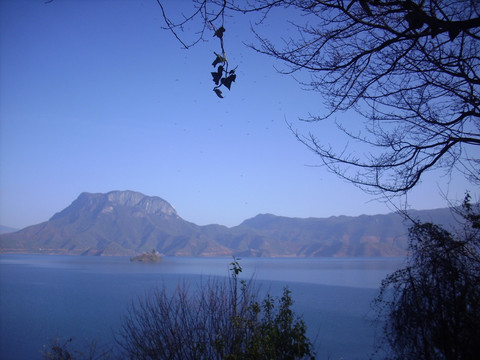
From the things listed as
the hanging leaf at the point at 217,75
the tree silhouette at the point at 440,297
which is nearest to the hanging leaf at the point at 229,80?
the hanging leaf at the point at 217,75

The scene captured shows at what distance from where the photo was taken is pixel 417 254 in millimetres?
5625

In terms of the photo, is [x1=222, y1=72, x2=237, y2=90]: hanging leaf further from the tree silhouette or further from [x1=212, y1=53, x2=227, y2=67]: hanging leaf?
the tree silhouette

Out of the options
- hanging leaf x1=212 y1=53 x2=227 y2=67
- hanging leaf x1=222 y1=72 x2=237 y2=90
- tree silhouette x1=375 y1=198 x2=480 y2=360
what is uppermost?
hanging leaf x1=212 y1=53 x2=227 y2=67

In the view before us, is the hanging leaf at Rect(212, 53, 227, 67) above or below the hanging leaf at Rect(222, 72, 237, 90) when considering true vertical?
above

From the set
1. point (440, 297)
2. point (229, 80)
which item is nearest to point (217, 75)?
point (229, 80)

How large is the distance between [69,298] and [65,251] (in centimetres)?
17129

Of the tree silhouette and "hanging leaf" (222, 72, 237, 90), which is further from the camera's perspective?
the tree silhouette

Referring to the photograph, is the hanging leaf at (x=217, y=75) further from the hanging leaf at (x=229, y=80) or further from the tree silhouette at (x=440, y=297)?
the tree silhouette at (x=440, y=297)

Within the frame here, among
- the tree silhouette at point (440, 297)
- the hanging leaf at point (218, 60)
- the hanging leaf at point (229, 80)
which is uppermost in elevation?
the hanging leaf at point (218, 60)

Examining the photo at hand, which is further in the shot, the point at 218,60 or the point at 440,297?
the point at 440,297

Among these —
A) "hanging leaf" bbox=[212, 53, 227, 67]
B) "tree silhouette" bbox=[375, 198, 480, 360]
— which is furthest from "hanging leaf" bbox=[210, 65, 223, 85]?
"tree silhouette" bbox=[375, 198, 480, 360]

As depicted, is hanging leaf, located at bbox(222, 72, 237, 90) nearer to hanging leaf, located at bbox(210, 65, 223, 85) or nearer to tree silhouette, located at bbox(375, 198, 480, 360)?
hanging leaf, located at bbox(210, 65, 223, 85)

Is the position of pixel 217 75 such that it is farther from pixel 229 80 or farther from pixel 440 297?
pixel 440 297

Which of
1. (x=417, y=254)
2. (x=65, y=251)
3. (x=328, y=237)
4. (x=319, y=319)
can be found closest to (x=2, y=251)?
(x=65, y=251)
